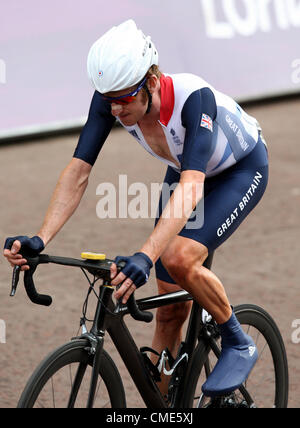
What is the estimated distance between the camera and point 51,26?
9250mm

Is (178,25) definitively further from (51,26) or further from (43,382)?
(43,382)

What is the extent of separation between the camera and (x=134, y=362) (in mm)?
3352

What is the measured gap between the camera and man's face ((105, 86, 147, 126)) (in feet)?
10.5

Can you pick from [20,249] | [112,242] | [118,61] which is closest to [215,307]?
[20,249]

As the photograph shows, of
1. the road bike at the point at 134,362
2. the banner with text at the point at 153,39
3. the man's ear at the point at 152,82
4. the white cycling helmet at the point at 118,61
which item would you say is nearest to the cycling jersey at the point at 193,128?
the man's ear at the point at 152,82

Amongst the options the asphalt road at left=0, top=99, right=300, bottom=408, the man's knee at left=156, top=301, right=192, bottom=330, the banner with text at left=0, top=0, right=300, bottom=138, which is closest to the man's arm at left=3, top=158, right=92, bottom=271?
the man's knee at left=156, top=301, right=192, bottom=330

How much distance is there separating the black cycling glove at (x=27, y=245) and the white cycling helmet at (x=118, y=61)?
60cm

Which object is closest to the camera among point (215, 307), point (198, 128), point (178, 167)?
A: point (198, 128)

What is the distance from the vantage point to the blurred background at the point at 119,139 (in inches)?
212

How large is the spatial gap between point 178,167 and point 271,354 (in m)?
0.97

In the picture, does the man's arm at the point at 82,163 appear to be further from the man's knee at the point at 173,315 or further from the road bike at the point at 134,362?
the man's knee at the point at 173,315

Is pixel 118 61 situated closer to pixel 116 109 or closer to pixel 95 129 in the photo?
pixel 116 109

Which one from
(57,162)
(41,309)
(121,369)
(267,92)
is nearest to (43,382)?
(121,369)

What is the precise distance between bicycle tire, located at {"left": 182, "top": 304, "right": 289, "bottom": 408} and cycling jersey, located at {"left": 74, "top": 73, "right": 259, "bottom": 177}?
2.10 ft
